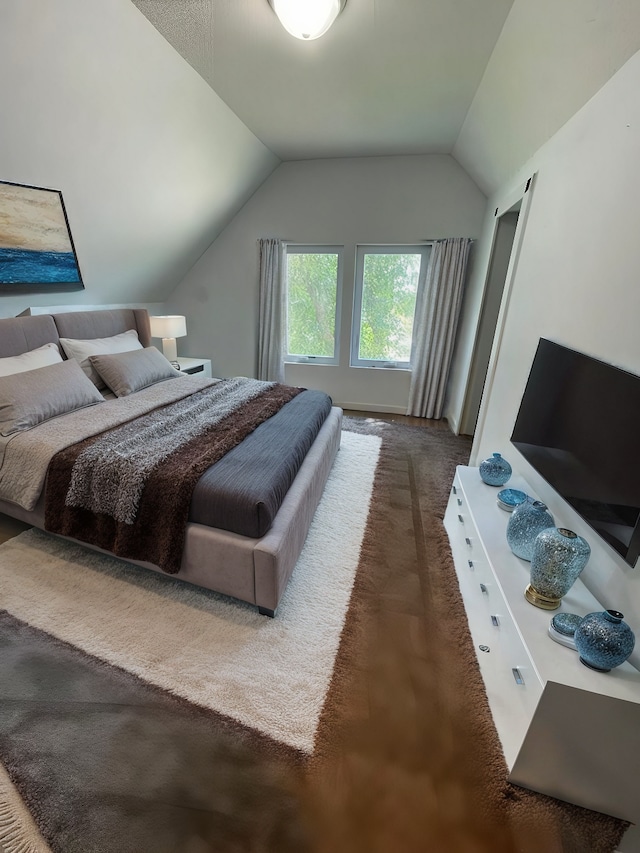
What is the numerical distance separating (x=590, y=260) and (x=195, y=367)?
147 inches

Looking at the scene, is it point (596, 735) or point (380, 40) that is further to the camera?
point (380, 40)

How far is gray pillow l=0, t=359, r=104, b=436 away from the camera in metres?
2.13

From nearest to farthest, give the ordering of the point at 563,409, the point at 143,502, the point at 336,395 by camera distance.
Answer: the point at 563,409, the point at 143,502, the point at 336,395

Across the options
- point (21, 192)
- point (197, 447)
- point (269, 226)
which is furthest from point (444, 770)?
point (269, 226)

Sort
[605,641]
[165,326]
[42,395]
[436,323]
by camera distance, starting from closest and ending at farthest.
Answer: [605,641]
[42,395]
[165,326]
[436,323]

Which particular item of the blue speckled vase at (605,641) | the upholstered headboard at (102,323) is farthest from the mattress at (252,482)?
A: the upholstered headboard at (102,323)

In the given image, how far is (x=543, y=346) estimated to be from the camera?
6.20ft

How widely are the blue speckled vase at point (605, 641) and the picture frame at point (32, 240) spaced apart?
356cm

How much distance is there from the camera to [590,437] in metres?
1.42

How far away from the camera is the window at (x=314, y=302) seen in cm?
442

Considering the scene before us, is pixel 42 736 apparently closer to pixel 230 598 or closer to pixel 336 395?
pixel 230 598

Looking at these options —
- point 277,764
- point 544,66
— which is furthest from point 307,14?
point 277,764

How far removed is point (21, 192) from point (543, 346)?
323 centimetres

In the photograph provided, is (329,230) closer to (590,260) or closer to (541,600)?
(590,260)
